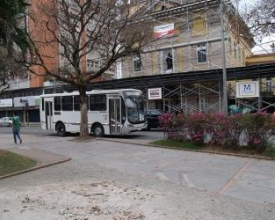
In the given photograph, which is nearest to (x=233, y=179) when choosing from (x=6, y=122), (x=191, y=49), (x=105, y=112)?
(x=105, y=112)

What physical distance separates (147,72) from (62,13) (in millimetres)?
20570

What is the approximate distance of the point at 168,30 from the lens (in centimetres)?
4053

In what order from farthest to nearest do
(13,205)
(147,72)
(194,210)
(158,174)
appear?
1. (147,72)
2. (158,174)
3. (13,205)
4. (194,210)

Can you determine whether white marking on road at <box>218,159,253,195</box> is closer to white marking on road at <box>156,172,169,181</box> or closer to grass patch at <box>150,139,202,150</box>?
white marking on road at <box>156,172,169,181</box>

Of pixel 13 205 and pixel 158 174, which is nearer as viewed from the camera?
pixel 13 205

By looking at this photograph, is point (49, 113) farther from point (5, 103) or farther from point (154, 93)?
point (5, 103)

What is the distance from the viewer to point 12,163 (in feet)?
43.0

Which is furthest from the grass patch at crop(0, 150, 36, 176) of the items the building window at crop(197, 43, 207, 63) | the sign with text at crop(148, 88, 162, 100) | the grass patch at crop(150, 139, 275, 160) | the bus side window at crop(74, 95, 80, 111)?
the building window at crop(197, 43, 207, 63)

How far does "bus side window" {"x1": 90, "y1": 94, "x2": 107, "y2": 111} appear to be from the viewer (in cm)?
2505

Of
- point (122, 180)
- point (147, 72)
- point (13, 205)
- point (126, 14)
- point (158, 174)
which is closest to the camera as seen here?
point (13, 205)

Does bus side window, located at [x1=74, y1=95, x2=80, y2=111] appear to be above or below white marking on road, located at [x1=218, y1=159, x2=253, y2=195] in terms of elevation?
above

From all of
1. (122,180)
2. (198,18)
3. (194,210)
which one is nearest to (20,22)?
(122,180)

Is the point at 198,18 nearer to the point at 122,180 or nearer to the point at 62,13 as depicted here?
the point at 62,13

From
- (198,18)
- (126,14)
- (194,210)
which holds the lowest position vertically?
(194,210)
